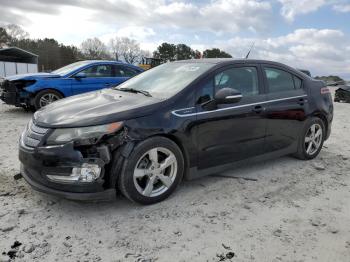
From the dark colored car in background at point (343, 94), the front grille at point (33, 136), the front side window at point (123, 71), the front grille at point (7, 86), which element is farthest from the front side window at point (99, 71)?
the dark colored car in background at point (343, 94)

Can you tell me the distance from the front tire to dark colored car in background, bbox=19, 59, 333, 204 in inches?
0.4

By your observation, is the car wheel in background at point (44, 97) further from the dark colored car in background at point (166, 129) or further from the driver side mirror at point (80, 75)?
the dark colored car in background at point (166, 129)

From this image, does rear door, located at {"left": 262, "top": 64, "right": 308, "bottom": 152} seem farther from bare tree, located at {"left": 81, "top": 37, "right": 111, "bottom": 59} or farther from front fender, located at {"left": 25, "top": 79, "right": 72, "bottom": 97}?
bare tree, located at {"left": 81, "top": 37, "right": 111, "bottom": 59}

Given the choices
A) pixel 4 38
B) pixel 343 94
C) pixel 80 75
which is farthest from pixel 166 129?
pixel 4 38

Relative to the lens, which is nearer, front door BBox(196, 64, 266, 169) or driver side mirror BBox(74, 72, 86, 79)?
front door BBox(196, 64, 266, 169)

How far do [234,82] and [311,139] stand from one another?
6.20ft

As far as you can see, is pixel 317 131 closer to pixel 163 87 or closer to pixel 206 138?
pixel 206 138

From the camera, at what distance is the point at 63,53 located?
62750mm

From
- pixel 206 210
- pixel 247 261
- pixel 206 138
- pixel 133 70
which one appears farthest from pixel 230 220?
pixel 133 70

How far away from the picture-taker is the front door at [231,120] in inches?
159

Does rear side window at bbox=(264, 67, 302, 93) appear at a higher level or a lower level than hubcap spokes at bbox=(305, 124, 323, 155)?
higher

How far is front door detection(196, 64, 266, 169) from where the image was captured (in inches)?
159

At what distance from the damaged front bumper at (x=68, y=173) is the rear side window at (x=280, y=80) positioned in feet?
8.90

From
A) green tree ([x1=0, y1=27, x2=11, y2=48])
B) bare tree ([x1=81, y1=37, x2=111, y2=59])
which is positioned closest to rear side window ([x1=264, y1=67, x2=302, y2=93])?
green tree ([x1=0, y1=27, x2=11, y2=48])
